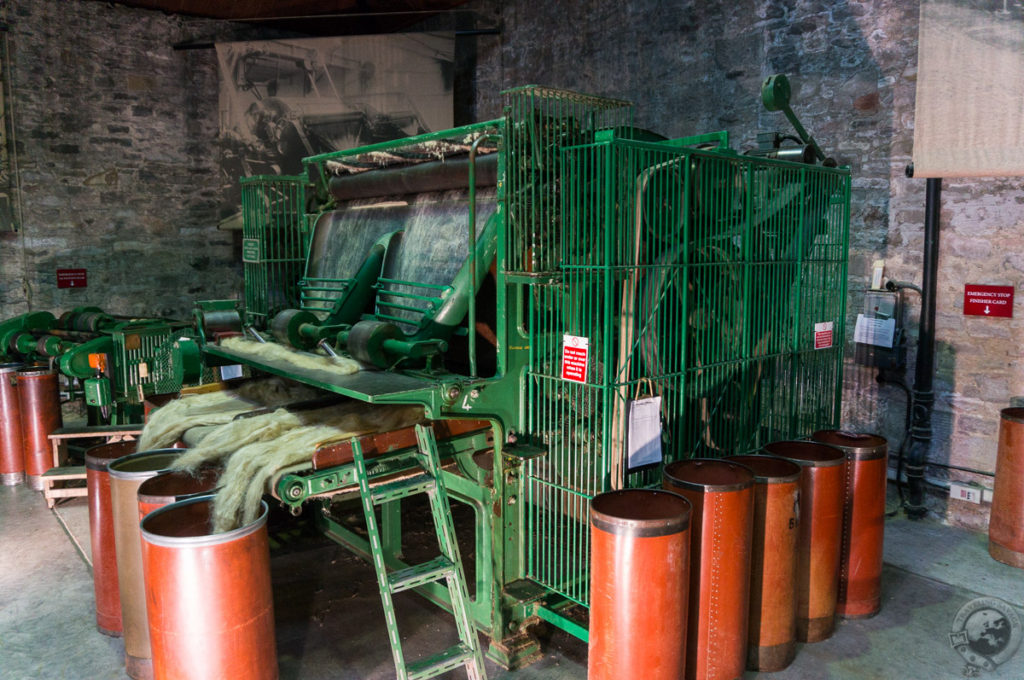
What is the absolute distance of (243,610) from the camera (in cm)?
328

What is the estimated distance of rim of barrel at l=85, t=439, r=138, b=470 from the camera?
414 centimetres

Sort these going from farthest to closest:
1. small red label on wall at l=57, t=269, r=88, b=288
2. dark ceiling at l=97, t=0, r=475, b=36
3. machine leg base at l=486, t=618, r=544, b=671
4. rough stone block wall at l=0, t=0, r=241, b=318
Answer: dark ceiling at l=97, t=0, r=475, b=36, small red label on wall at l=57, t=269, r=88, b=288, rough stone block wall at l=0, t=0, r=241, b=318, machine leg base at l=486, t=618, r=544, b=671

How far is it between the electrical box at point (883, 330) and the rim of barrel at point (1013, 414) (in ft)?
2.88

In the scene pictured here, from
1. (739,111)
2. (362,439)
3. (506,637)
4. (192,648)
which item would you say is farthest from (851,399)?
(192,648)

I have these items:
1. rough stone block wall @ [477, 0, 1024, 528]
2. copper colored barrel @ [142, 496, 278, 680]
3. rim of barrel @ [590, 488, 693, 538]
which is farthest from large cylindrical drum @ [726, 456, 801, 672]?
rough stone block wall @ [477, 0, 1024, 528]

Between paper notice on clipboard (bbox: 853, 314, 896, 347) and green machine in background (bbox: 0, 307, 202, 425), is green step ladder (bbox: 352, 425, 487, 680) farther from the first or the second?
paper notice on clipboard (bbox: 853, 314, 896, 347)

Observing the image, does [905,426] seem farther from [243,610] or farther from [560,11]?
[560,11]

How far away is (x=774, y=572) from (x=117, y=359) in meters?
5.69

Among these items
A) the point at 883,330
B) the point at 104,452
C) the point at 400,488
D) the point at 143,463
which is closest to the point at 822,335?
the point at 883,330

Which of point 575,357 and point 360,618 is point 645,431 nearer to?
point 575,357

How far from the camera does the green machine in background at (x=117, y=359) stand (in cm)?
670

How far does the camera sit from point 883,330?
231 inches

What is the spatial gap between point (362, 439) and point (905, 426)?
4379 mm

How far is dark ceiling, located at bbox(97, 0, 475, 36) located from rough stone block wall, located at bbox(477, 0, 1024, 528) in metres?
3.97
